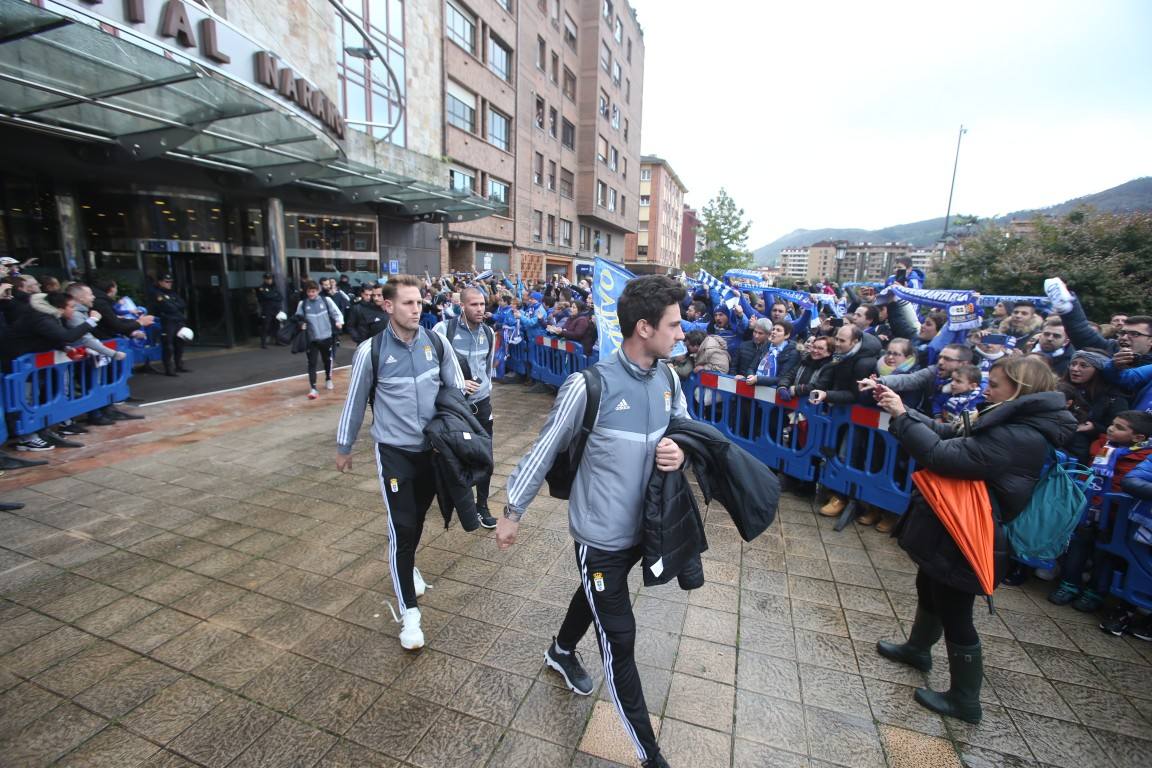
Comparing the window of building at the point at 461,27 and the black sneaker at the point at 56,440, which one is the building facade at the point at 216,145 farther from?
the black sneaker at the point at 56,440

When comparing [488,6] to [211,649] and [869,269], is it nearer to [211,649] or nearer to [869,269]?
[211,649]

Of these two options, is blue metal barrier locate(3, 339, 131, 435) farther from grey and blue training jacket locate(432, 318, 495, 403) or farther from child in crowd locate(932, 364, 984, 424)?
child in crowd locate(932, 364, 984, 424)

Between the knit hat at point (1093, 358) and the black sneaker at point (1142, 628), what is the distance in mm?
1888

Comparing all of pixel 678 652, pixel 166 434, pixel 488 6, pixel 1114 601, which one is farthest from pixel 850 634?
pixel 488 6

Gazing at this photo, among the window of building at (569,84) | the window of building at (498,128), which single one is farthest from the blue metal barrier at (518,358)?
the window of building at (569,84)

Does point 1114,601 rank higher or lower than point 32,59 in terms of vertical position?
lower

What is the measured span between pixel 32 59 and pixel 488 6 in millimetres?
21684

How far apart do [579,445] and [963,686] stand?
2.28 m

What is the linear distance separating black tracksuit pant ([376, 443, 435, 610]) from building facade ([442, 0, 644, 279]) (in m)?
20.4

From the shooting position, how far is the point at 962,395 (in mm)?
4074

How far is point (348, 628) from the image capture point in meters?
3.22

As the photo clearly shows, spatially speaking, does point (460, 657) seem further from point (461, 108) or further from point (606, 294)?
point (461, 108)

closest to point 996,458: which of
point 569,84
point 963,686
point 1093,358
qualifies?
point 963,686

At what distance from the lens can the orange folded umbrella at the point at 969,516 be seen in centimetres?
242
